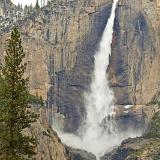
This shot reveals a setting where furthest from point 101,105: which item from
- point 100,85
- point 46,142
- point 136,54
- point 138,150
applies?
point 46,142

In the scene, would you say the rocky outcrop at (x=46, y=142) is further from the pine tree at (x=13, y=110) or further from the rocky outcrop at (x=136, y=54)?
the pine tree at (x=13, y=110)

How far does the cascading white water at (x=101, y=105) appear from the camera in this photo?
164m

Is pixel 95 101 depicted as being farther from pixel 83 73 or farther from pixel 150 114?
pixel 150 114

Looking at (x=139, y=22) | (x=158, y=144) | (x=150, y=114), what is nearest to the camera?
(x=158, y=144)

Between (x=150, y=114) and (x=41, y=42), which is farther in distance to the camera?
(x=41, y=42)

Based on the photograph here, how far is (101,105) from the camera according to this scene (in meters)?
171

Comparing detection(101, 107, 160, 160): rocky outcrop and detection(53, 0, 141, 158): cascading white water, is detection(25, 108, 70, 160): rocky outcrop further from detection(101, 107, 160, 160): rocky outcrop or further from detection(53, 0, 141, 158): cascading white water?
detection(53, 0, 141, 158): cascading white water

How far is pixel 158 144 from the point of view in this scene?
135625mm

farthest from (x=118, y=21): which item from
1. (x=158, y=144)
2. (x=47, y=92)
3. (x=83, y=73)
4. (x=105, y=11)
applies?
(x=158, y=144)

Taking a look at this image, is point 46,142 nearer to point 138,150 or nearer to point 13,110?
point 138,150

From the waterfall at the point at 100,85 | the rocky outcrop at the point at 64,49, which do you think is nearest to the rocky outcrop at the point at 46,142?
the rocky outcrop at the point at 64,49

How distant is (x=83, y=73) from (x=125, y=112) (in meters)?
17.7

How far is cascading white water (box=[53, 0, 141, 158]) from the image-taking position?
16350 cm

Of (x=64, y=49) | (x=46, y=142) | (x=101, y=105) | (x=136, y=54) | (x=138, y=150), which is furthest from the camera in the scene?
(x=101, y=105)
